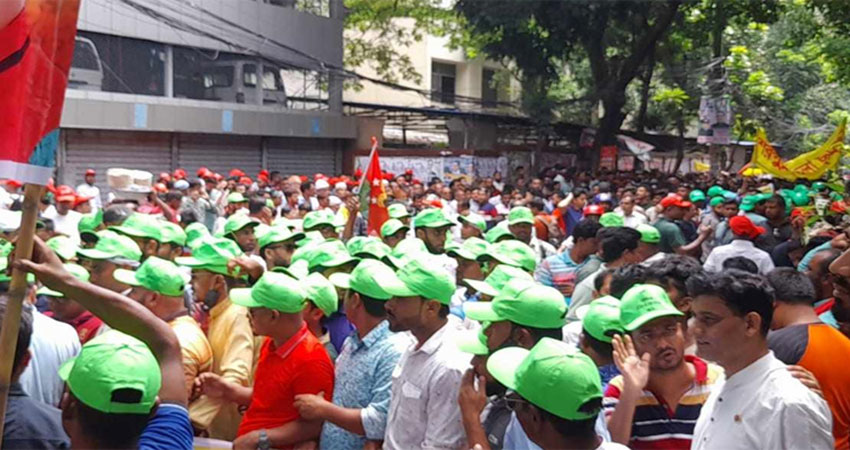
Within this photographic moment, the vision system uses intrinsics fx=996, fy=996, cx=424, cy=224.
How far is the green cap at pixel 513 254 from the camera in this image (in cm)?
645

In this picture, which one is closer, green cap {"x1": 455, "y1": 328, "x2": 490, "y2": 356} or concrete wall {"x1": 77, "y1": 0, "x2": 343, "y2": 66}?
green cap {"x1": 455, "y1": 328, "x2": 490, "y2": 356}

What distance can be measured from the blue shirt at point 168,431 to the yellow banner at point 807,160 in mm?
14763

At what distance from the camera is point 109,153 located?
20.1m

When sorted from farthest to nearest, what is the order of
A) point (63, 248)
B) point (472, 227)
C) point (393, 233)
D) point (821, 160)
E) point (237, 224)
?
point (821, 160), point (472, 227), point (393, 233), point (237, 224), point (63, 248)

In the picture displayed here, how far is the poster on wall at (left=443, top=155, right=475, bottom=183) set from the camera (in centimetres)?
2506

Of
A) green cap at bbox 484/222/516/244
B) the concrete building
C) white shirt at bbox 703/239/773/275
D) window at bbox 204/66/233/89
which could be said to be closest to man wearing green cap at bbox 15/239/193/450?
green cap at bbox 484/222/516/244

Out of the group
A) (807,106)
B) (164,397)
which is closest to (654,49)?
(807,106)

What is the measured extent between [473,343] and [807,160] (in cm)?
1458

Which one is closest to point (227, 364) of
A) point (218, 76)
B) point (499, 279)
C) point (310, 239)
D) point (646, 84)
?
point (499, 279)

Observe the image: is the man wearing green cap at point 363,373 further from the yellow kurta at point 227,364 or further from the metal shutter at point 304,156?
the metal shutter at point 304,156

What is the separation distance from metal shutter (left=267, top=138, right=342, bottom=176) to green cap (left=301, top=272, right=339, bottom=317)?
63.9 feet

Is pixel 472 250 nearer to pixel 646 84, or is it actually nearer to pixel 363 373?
pixel 363 373

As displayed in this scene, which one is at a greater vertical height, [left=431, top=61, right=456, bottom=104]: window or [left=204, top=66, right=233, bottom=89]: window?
[left=431, top=61, right=456, bottom=104]: window

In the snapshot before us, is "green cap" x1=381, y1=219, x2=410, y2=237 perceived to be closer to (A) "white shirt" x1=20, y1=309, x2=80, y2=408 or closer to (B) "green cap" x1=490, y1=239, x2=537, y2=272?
(B) "green cap" x1=490, y1=239, x2=537, y2=272
